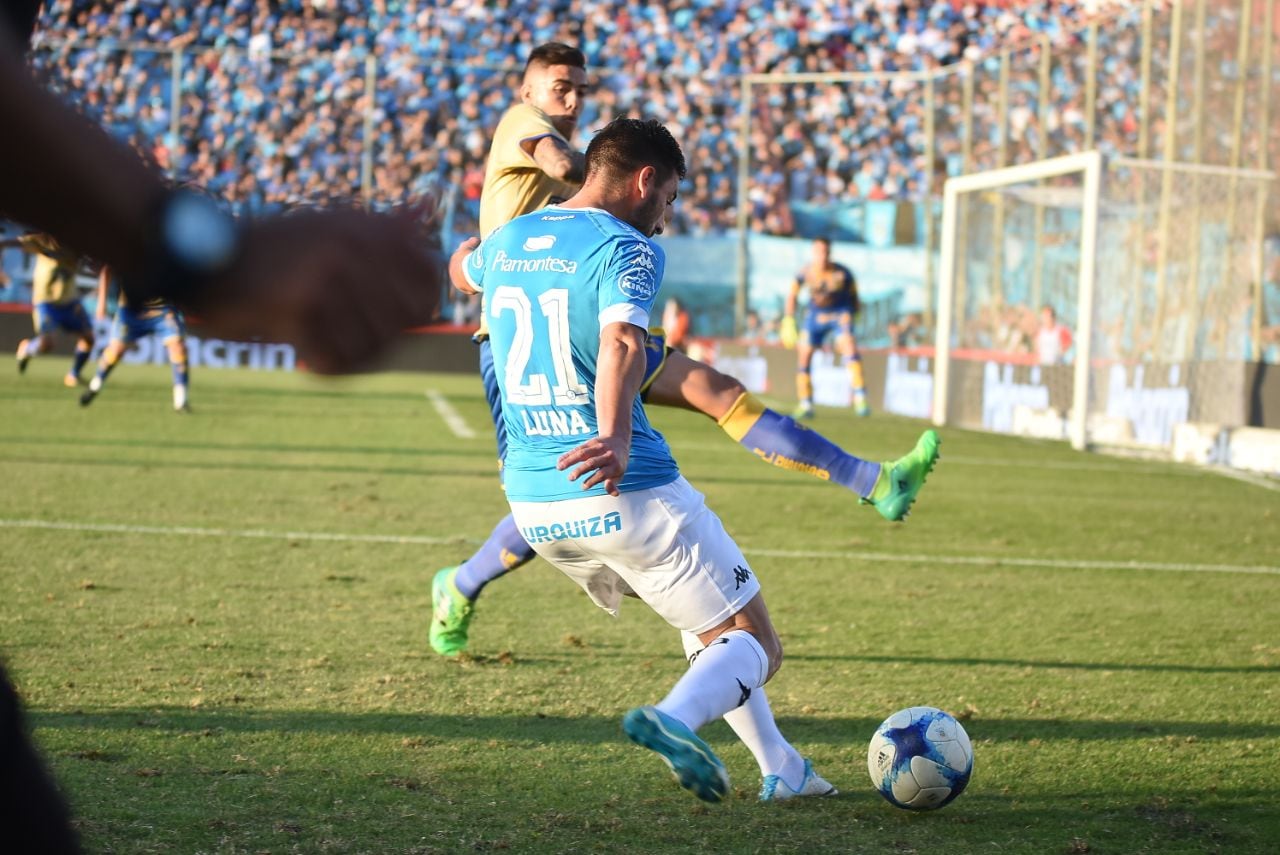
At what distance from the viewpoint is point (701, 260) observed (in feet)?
81.1

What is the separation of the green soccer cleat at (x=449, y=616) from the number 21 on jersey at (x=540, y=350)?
1.81 m

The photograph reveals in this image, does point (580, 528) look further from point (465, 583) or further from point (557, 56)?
point (557, 56)

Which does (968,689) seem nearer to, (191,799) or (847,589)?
(847,589)

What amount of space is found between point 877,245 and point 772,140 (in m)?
3.47

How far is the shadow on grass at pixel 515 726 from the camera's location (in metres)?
4.50

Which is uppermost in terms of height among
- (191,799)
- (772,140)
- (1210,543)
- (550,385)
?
(772,140)

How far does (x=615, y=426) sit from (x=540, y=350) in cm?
47

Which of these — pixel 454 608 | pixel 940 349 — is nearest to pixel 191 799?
pixel 454 608

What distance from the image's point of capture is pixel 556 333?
378 cm

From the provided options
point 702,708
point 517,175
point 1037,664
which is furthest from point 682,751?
point 517,175

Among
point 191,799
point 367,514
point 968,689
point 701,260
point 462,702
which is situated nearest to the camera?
point 191,799

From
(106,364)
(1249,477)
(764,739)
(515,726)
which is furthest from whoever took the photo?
(106,364)

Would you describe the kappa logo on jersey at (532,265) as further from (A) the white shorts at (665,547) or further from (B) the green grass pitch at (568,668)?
(B) the green grass pitch at (568,668)

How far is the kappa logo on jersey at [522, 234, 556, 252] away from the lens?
381 cm
